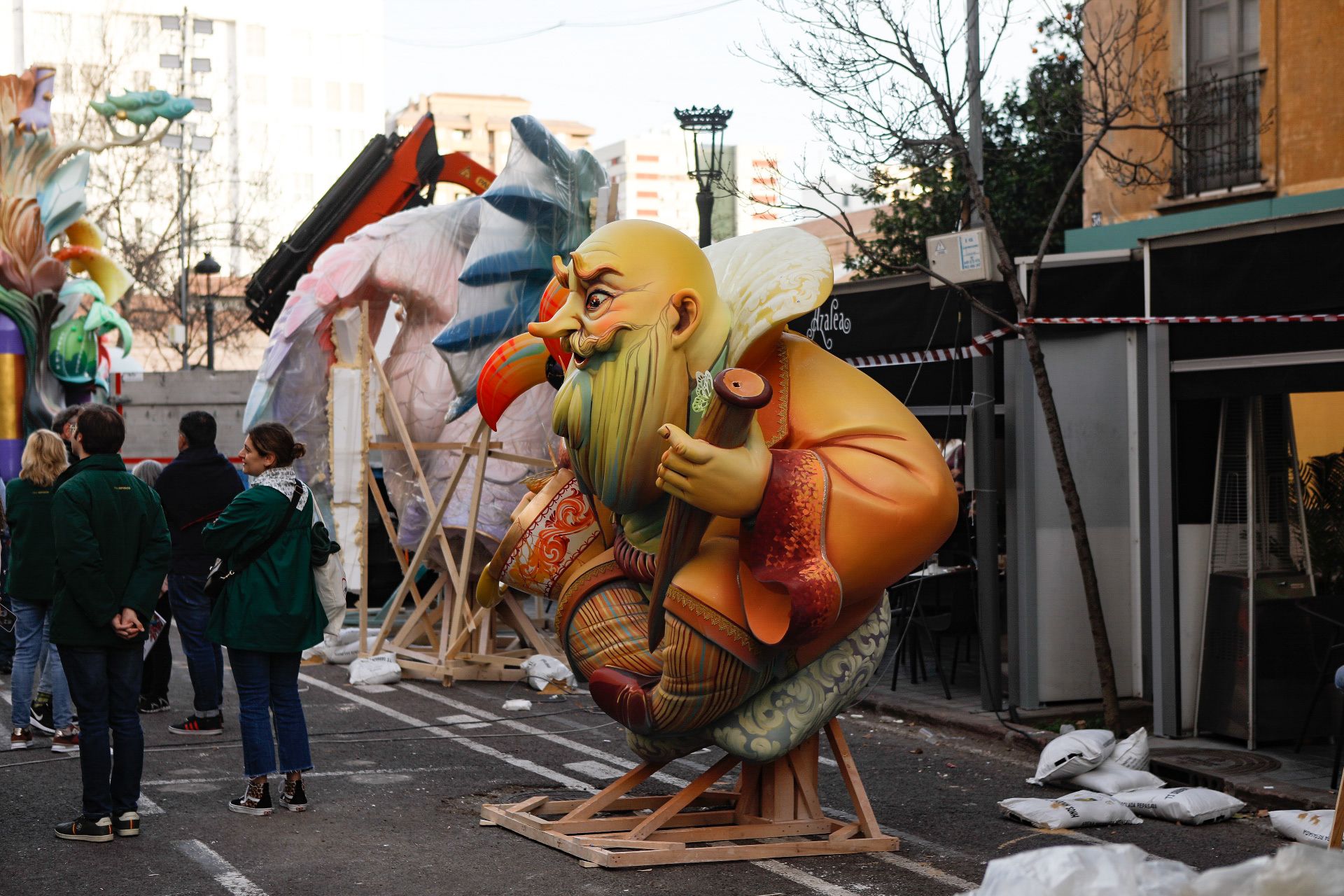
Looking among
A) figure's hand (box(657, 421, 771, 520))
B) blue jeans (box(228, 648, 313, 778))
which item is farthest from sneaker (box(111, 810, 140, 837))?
figure's hand (box(657, 421, 771, 520))

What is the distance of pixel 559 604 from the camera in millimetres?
6355

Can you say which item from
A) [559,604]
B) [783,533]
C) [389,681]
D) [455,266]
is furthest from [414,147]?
[783,533]

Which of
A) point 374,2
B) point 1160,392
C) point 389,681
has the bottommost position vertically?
point 389,681

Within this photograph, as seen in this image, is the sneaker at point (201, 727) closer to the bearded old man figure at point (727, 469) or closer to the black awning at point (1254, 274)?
the bearded old man figure at point (727, 469)

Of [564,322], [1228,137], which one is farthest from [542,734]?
[1228,137]

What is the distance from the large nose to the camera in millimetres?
5773

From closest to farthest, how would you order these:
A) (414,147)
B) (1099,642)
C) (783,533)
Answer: (783,533) < (1099,642) < (414,147)

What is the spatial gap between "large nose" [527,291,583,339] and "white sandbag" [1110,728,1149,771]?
12.4 feet

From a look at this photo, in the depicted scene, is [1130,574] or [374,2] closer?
[1130,574]

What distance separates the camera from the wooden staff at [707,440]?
5203 mm

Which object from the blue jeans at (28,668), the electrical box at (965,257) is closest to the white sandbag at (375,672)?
the blue jeans at (28,668)

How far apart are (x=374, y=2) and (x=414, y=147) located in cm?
→ 7227

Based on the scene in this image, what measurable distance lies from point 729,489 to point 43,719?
17.7 ft

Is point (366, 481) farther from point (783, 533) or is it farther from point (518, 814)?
point (783, 533)
